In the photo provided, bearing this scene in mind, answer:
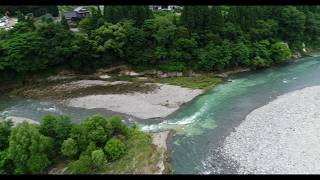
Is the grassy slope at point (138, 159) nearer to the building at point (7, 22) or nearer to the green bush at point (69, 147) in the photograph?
the green bush at point (69, 147)

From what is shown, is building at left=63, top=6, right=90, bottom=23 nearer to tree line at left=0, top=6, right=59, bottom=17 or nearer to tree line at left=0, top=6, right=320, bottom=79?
tree line at left=0, top=6, right=59, bottom=17

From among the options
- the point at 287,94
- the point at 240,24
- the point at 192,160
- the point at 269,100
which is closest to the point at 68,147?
the point at 192,160

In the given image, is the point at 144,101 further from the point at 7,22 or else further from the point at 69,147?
the point at 7,22

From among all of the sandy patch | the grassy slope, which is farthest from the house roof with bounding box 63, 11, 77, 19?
the grassy slope

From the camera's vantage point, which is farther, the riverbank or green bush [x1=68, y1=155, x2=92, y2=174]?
the riverbank

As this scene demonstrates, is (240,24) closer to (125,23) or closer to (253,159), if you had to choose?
(125,23)

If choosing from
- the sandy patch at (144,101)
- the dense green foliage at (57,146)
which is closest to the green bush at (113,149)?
the dense green foliage at (57,146)

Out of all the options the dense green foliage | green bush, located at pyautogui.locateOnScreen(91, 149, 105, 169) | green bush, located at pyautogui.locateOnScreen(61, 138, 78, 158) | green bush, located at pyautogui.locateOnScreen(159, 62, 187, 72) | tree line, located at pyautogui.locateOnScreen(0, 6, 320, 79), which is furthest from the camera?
green bush, located at pyautogui.locateOnScreen(159, 62, 187, 72)

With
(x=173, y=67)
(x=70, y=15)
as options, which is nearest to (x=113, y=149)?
(x=173, y=67)
